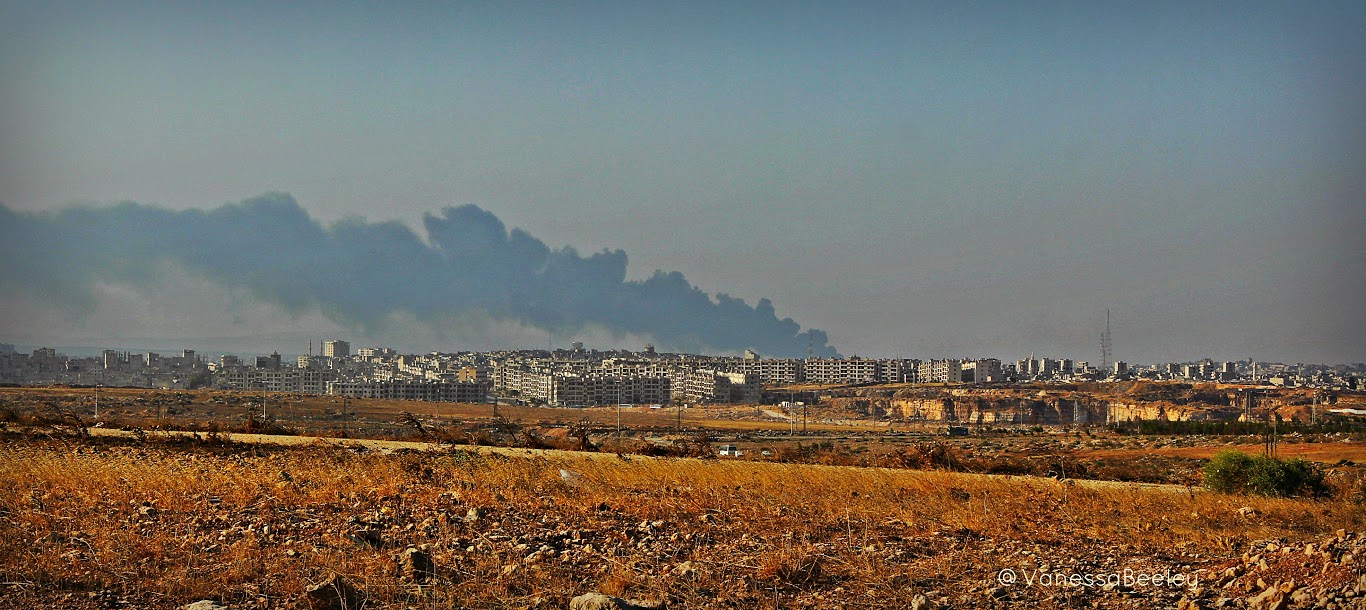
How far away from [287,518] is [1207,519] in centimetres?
1133

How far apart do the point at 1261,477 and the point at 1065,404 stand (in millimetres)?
108452

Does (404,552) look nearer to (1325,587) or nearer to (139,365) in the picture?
(1325,587)

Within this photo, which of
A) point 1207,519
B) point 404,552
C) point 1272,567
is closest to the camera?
point 1272,567

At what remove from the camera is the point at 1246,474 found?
64.3 feet

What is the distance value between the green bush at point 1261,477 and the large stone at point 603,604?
54.1 feet

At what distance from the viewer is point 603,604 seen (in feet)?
20.5

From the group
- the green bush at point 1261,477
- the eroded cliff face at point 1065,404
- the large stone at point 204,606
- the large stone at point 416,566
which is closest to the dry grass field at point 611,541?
the large stone at point 416,566

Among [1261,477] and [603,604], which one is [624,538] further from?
[1261,477]

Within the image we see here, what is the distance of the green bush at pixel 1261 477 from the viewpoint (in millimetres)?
18891

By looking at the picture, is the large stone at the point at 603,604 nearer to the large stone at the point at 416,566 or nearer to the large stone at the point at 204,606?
the large stone at the point at 416,566

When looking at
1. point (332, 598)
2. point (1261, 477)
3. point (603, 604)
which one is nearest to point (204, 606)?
point (332, 598)

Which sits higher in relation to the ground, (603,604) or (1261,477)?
(603,604)

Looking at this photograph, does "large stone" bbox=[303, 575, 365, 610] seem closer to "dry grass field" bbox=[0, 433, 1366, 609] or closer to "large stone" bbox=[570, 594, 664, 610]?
"dry grass field" bbox=[0, 433, 1366, 609]

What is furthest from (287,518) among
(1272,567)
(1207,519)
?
(1207,519)
